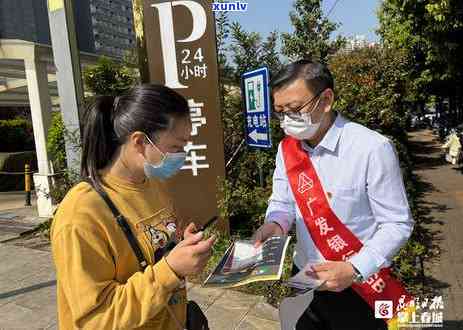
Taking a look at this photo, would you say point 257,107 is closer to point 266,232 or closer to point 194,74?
point 194,74

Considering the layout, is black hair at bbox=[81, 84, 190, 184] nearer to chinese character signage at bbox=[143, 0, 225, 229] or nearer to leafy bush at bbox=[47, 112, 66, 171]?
chinese character signage at bbox=[143, 0, 225, 229]

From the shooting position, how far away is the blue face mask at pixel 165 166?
4.70 feet

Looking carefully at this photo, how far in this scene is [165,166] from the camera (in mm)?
1476

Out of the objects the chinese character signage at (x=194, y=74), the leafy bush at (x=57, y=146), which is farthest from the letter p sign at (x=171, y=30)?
the leafy bush at (x=57, y=146)

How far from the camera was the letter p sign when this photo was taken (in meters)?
4.68

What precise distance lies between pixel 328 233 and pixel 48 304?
318cm

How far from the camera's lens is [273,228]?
1.86 meters

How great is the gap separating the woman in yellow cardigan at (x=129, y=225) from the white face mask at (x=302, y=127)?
0.54 m

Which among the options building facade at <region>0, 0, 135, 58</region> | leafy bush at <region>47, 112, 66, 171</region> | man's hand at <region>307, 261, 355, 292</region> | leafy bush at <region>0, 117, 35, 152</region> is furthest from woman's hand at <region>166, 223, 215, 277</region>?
building facade at <region>0, 0, 135, 58</region>

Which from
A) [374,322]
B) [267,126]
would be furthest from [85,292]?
[267,126]

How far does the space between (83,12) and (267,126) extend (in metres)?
57.8

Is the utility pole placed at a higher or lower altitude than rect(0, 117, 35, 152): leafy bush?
higher
